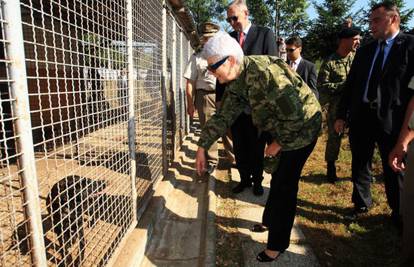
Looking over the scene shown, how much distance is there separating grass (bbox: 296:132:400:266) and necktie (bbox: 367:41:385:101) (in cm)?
134

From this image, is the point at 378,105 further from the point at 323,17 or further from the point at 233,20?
the point at 323,17

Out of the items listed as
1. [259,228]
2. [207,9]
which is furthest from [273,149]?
[207,9]

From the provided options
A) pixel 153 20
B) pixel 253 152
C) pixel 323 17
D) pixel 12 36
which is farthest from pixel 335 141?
pixel 323 17

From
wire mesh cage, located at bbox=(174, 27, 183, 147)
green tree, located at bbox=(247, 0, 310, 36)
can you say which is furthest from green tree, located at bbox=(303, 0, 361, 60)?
wire mesh cage, located at bbox=(174, 27, 183, 147)

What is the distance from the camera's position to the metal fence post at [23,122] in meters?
1.48

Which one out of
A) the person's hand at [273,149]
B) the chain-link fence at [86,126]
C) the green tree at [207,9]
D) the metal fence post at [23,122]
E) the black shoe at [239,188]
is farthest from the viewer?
the green tree at [207,9]

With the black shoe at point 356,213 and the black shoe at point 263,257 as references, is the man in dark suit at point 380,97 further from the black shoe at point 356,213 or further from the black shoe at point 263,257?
the black shoe at point 263,257

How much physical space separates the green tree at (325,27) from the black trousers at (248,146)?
2826cm

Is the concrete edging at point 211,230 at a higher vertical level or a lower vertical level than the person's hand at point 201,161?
lower

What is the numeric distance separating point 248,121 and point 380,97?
4.89 feet

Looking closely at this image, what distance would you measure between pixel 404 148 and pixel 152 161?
2849 mm

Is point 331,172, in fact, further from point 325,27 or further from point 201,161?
point 325,27

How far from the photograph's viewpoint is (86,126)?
8.46ft

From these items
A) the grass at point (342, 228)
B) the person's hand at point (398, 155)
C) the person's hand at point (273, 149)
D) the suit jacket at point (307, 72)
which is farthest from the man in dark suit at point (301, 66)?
the person's hand at point (273, 149)
